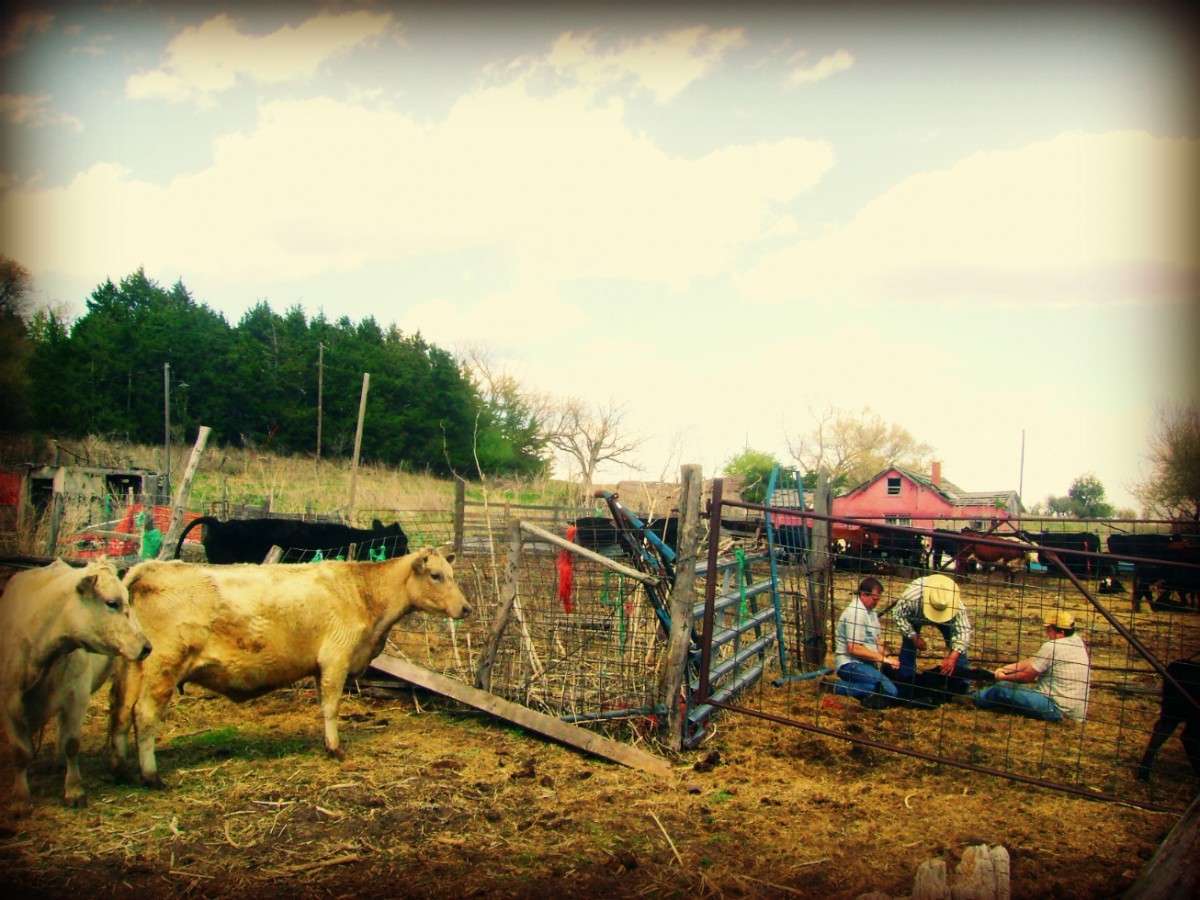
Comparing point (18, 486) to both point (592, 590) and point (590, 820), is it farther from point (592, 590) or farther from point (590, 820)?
point (590, 820)

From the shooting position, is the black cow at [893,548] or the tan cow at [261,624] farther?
the black cow at [893,548]

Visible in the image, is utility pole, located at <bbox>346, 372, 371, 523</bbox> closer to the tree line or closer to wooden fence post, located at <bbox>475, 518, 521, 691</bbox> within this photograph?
the tree line

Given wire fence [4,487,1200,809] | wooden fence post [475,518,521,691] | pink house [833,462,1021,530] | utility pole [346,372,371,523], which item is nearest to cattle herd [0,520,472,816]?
wooden fence post [475,518,521,691]

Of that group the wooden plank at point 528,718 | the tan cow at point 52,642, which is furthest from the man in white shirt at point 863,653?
the tan cow at point 52,642

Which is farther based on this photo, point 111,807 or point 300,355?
point 300,355

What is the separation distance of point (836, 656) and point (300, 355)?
37.2 m

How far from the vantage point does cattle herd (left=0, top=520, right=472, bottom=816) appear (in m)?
4.02

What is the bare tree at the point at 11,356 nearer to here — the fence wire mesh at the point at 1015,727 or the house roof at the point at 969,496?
the fence wire mesh at the point at 1015,727

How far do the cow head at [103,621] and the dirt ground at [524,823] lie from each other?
2.89 ft

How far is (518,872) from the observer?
355cm

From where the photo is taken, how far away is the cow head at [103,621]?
4.02 meters

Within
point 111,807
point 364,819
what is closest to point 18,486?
point 111,807

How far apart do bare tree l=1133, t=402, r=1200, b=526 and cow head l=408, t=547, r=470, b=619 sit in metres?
15.4

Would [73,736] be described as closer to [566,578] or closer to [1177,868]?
[566,578]
